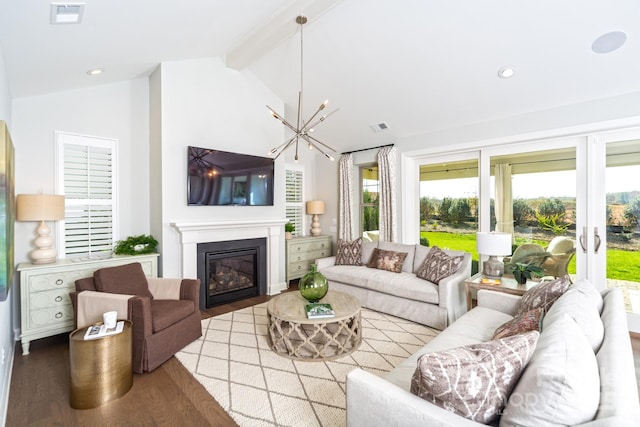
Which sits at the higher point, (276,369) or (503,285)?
(503,285)

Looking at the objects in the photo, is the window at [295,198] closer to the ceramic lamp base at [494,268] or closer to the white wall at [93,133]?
the white wall at [93,133]

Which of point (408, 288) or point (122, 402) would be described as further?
point (408, 288)

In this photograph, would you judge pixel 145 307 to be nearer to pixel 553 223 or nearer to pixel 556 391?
pixel 556 391

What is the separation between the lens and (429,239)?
5.00m

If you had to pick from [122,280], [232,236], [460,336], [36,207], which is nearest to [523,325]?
[460,336]

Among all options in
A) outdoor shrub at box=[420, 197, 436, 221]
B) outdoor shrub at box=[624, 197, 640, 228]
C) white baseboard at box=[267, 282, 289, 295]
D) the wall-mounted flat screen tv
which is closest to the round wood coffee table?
white baseboard at box=[267, 282, 289, 295]

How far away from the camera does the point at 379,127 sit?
16.1 feet

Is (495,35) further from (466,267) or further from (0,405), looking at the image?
(0,405)

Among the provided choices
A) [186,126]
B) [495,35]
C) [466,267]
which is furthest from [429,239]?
[186,126]

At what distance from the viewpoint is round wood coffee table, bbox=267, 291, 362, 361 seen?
2713mm

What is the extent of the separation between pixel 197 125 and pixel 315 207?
8.80 feet

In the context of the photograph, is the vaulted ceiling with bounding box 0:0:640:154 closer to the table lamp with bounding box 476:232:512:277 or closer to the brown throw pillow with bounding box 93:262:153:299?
the table lamp with bounding box 476:232:512:277

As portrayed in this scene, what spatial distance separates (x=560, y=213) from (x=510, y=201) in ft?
1.83

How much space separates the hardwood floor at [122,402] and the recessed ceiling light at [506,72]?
160 inches
